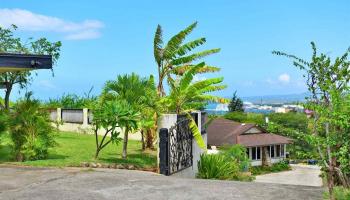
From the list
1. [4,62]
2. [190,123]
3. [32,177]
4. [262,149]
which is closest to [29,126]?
[4,62]

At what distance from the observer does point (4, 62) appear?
1484 centimetres

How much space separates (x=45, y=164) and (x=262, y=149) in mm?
31657

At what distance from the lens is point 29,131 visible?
49.3 ft

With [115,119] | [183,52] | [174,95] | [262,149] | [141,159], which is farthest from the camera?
[262,149]

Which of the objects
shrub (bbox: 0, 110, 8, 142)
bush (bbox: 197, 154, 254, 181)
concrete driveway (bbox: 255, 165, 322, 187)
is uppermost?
shrub (bbox: 0, 110, 8, 142)

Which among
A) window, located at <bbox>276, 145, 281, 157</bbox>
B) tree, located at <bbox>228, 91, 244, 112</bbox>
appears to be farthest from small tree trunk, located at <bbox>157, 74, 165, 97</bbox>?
tree, located at <bbox>228, 91, 244, 112</bbox>

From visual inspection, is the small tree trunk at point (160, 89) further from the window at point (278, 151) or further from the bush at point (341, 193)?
the window at point (278, 151)

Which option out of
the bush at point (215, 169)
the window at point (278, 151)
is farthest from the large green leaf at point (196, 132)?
the window at point (278, 151)

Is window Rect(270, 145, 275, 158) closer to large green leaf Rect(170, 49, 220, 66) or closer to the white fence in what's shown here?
the white fence

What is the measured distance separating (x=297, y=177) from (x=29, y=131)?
1009 inches

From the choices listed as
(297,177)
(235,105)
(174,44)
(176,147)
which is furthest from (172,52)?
(235,105)

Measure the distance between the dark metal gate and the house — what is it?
79.0 ft

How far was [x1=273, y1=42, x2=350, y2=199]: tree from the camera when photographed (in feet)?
27.6

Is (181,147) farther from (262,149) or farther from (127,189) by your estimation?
(262,149)
